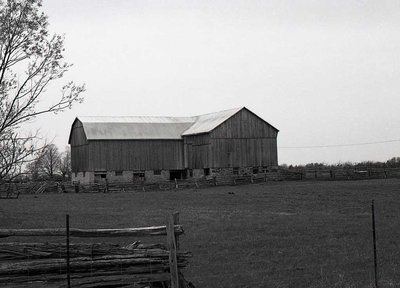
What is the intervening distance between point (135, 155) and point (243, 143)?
13188mm

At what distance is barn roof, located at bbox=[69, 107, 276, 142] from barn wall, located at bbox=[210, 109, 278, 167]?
43.5 inches

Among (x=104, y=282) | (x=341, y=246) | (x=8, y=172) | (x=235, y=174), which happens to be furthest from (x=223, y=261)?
(x=235, y=174)

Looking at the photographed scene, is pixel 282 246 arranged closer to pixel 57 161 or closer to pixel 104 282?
pixel 104 282

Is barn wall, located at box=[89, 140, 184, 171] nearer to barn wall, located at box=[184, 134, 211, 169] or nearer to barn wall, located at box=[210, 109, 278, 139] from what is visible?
barn wall, located at box=[184, 134, 211, 169]

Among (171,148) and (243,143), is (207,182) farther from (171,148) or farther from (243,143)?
(171,148)

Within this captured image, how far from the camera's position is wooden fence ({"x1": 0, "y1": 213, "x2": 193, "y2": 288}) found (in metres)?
9.62

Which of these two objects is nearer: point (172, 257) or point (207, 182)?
point (172, 257)

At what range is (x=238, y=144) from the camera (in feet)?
220

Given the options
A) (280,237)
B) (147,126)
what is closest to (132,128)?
(147,126)

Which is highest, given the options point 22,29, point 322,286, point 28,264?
point 22,29

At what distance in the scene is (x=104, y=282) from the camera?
9875 millimetres

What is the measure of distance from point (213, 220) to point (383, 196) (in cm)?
1425

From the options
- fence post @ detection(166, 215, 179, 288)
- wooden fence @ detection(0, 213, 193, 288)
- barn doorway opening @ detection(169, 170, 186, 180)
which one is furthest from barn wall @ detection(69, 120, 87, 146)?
fence post @ detection(166, 215, 179, 288)

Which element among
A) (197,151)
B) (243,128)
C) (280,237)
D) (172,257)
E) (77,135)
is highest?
(77,135)
